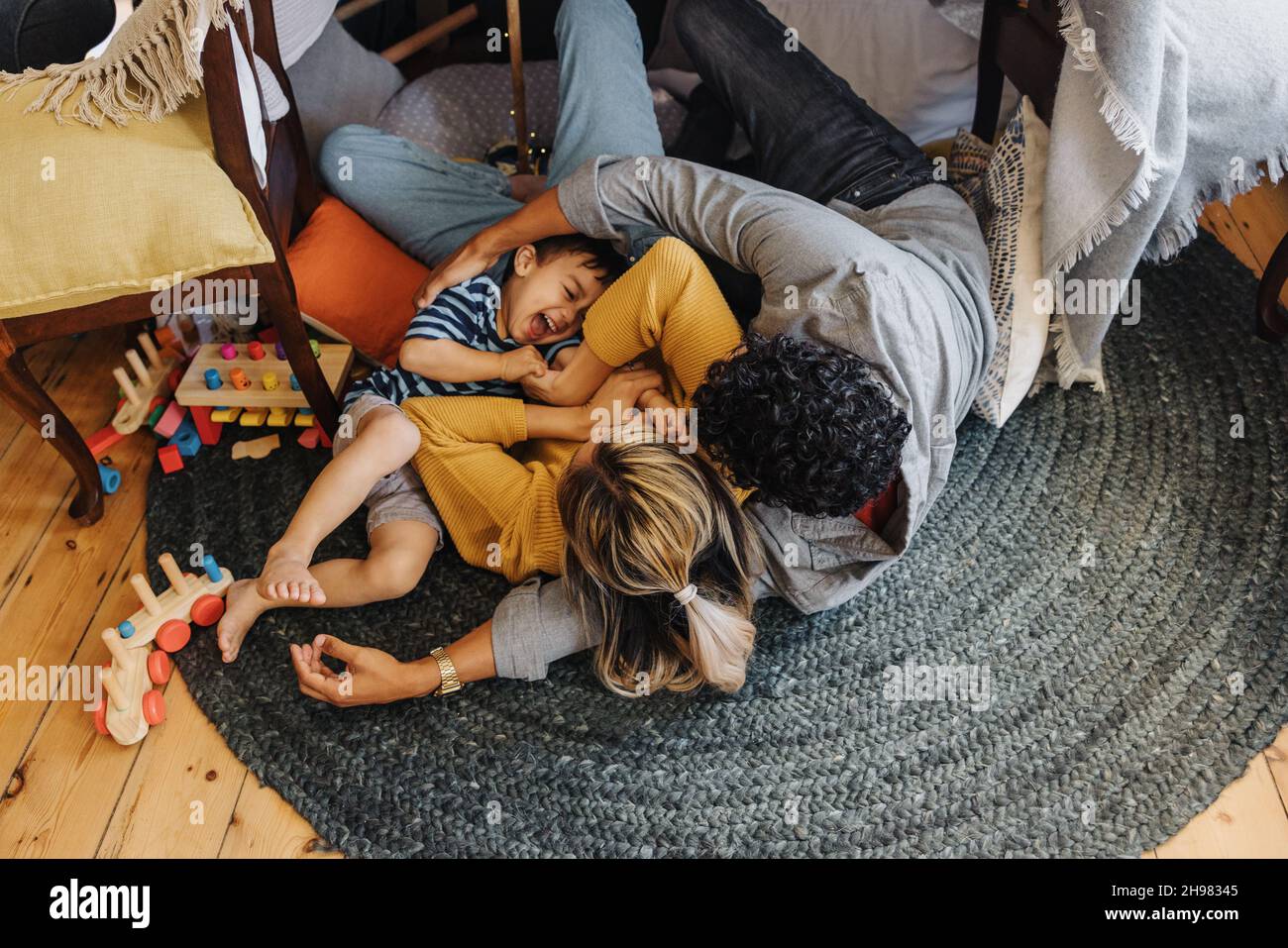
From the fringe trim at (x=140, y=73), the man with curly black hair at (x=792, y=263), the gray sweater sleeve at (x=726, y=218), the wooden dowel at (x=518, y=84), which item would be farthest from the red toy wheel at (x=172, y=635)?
the wooden dowel at (x=518, y=84)

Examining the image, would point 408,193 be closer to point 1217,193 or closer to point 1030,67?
point 1030,67

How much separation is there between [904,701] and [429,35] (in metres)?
1.50

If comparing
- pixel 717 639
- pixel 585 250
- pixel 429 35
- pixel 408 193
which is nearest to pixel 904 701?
pixel 717 639

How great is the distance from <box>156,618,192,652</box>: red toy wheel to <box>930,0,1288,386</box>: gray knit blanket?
1.25 metres

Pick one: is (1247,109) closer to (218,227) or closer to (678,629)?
(678,629)

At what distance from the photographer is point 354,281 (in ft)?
5.09

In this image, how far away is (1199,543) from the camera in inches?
54.5

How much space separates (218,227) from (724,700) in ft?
2.72

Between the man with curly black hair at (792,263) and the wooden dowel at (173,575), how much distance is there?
40cm

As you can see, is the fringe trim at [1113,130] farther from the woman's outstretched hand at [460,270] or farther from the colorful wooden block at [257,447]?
the colorful wooden block at [257,447]

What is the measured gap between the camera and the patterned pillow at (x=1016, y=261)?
4.57 ft

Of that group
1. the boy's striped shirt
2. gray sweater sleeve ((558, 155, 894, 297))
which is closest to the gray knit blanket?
gray sweater sleeve ((558, 155, 894, 297))

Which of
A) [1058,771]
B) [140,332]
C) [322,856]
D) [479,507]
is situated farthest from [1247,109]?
[140,332]

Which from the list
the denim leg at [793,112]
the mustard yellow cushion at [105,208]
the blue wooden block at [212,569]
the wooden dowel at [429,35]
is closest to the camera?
the mustard yellow cushion at [105,208]
